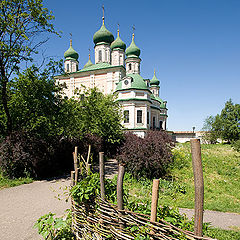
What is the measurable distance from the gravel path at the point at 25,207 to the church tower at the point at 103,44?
92.7 ft

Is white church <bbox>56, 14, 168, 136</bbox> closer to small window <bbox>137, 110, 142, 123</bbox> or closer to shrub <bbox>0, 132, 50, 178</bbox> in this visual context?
small window <bbox>137, 110, 142, 123</bbox>

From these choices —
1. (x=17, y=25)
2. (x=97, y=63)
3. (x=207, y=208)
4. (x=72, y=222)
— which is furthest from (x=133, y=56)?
(x=72, y=222)

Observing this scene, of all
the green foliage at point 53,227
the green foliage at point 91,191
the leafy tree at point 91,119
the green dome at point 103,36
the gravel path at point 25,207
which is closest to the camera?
the green foliage at point 91,191

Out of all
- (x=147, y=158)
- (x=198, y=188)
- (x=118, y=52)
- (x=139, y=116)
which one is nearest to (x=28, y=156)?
(x=147, y=158)

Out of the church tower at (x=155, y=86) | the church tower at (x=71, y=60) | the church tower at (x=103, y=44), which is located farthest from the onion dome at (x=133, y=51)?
the church tower at (x=155, y=86)

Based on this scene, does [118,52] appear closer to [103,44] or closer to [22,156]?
[103,44]

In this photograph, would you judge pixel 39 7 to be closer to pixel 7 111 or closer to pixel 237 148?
pixel 7 111

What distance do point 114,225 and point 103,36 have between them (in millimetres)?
34432

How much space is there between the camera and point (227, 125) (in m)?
37.6

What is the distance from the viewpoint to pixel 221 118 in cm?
4028

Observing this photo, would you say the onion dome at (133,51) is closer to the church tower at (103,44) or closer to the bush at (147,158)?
the church tower at (103,44)

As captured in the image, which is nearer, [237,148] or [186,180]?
[186,180]

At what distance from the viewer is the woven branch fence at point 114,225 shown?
7.15 feet

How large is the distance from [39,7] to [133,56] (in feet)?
70.0
